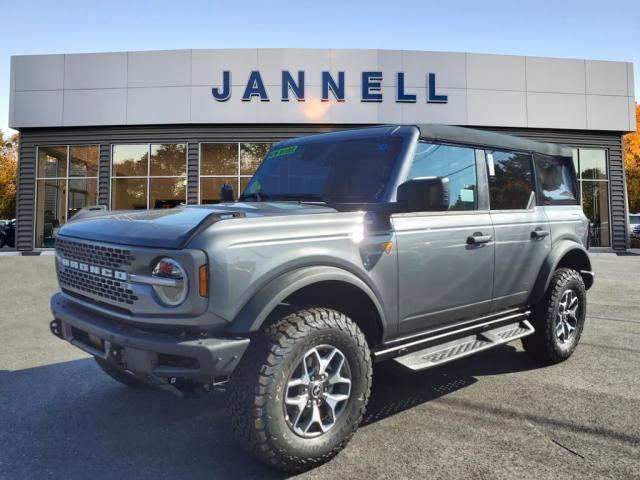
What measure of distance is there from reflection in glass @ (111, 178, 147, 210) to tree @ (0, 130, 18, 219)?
98.4ft

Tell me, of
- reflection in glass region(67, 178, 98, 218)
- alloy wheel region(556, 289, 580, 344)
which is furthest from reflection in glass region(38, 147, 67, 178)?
alloy wheel region(556, 289, 580, 344)

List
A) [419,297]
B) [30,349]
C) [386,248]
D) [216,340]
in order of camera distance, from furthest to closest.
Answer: [30,349]
[419,297]
[386,248]
[216,340]

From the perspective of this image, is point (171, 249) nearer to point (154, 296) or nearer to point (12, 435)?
point (154, 296)

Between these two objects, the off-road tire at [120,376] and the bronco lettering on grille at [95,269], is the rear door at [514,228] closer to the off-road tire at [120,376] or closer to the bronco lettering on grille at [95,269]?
the bronco lettering on grille at [95,269]

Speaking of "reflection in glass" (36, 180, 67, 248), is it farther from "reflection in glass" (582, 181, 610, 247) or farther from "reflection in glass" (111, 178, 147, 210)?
"reflection in glass" (582, 181, 610, 247)

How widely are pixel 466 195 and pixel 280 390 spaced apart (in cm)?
210

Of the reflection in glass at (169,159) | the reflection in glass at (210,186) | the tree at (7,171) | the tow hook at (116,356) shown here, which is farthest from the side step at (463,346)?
the tree at (7,171)

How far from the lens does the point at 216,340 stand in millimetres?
2281

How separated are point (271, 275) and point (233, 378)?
558mm

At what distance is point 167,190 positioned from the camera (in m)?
17.6

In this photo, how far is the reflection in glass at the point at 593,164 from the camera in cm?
1905

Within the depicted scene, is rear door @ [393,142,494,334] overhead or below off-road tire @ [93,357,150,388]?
overhead

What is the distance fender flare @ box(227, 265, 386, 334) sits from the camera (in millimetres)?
2359

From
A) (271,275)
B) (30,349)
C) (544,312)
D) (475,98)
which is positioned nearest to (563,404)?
(544,312)
